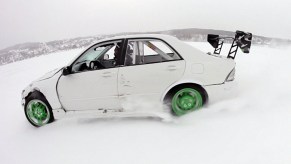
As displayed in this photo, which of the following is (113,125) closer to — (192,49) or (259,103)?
(192,49)

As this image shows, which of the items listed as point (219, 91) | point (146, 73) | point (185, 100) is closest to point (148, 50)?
point (146, 73)

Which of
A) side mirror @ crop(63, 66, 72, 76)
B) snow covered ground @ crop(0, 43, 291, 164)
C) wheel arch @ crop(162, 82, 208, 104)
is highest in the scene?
side mirror @ crop(63, 66, 72, 76)

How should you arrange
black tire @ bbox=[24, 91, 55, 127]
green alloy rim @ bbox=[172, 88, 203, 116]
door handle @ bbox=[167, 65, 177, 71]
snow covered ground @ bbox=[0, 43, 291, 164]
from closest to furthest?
snow covered ground @ bbox=[0, 43, 291, 164] → door handle @ bbox=[167, 65, 177, 71] → green alloy rim @ bbox=[172, 88, 203, 116] → black tire @ bbox=[24, 91, 55, 127]

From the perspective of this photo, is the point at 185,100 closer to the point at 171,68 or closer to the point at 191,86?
the point at 191,86

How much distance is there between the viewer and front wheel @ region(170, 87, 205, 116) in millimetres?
4480

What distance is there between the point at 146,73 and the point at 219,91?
1347 millimetres

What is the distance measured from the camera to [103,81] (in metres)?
4.58

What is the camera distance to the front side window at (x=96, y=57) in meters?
4.70

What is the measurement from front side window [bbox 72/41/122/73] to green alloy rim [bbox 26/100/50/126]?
3.72ft

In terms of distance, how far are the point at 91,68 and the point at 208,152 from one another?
2587 millimetres

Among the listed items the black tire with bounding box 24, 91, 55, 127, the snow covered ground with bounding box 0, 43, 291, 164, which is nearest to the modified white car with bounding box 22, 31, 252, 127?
the black tire with bounding box 24, 91, 55, 127

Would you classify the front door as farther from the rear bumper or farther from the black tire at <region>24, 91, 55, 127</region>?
the rear bumper

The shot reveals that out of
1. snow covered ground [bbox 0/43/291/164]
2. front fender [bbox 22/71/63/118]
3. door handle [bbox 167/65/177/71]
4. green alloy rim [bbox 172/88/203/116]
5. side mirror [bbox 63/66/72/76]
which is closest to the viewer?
snow covered ground [bbox 0/43/291/164]

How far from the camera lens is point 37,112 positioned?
5.20m
